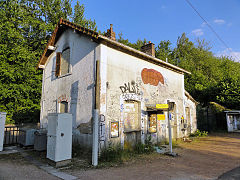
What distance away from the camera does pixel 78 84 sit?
25.1 ft

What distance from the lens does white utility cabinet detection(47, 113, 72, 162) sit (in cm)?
524

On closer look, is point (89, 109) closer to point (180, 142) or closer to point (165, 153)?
point (165, 153)

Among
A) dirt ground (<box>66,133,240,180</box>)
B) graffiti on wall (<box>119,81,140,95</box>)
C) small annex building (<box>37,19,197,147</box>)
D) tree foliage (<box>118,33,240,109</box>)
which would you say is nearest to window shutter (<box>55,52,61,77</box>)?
small annex building (<box>37,19,197,147</box>)

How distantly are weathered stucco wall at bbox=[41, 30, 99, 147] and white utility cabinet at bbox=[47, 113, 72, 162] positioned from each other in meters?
1.17

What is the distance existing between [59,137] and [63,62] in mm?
5127

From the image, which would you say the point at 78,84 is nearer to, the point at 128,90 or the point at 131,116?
the point at 128,90

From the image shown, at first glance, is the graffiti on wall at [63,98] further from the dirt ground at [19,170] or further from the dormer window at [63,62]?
the dirt ground at [19,170]

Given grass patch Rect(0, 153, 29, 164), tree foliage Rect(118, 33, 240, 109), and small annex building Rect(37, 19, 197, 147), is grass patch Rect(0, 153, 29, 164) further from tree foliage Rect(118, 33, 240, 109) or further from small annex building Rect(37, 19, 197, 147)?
tree foliage Rect(118, 33, 240, 109)

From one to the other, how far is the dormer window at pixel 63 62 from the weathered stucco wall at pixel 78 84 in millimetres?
289

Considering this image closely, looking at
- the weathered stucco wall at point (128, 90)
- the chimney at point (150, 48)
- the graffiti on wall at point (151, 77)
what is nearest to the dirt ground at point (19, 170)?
the weathered stucco wall at point (128, 90)

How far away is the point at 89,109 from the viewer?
6.83 m

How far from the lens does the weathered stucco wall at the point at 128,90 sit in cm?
673

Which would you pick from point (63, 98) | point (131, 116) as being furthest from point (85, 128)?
point (63, 98)

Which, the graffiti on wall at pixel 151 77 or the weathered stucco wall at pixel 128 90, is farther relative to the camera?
the graffiti on wall at pixel 151 77
